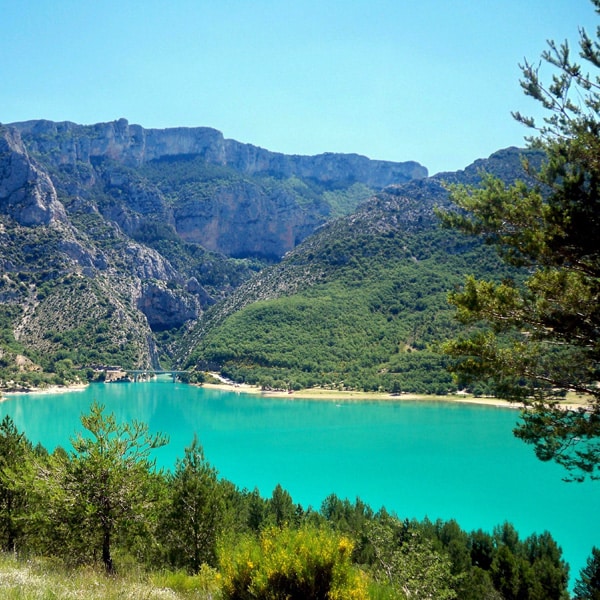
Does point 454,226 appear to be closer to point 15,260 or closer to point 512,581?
point 512,581

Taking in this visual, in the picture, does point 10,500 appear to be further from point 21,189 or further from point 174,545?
point 21,189

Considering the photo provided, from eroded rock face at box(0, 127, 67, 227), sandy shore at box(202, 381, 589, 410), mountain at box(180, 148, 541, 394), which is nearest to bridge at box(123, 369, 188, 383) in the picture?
mountain at box(180, 148, 541, 394)

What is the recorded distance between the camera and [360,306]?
391 feet

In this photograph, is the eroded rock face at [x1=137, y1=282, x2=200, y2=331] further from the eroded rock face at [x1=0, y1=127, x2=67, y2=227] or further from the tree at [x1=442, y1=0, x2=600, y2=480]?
the tree at [x1=442, y1=0, x2=600, y2=480]

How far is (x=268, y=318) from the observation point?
120438 mm

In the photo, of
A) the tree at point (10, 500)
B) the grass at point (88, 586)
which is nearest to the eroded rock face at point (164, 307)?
the tree at point (10, 500)

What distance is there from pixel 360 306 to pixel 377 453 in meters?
65.9

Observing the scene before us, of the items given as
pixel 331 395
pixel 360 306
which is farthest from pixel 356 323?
pixel 331 395

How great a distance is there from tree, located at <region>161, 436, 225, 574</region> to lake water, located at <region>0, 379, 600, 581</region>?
22.3 ft

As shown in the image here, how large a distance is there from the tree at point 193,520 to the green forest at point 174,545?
0.03m

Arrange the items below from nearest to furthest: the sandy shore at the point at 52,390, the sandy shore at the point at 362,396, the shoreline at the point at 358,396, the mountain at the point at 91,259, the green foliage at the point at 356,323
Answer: the sandy shore at the point at 362,396 → the shoreline at the point at 358,396 → the sandy shore at the point at 52,390 → the green foliage at the point at 356,323 → the mountain at the point at 91,259

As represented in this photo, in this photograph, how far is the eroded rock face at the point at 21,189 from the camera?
4988 inches

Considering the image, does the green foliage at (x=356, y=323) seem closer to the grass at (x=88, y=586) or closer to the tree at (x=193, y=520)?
the tree at (x=193, y=520)

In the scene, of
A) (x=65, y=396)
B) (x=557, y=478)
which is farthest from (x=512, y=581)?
(x=65, y=396)
